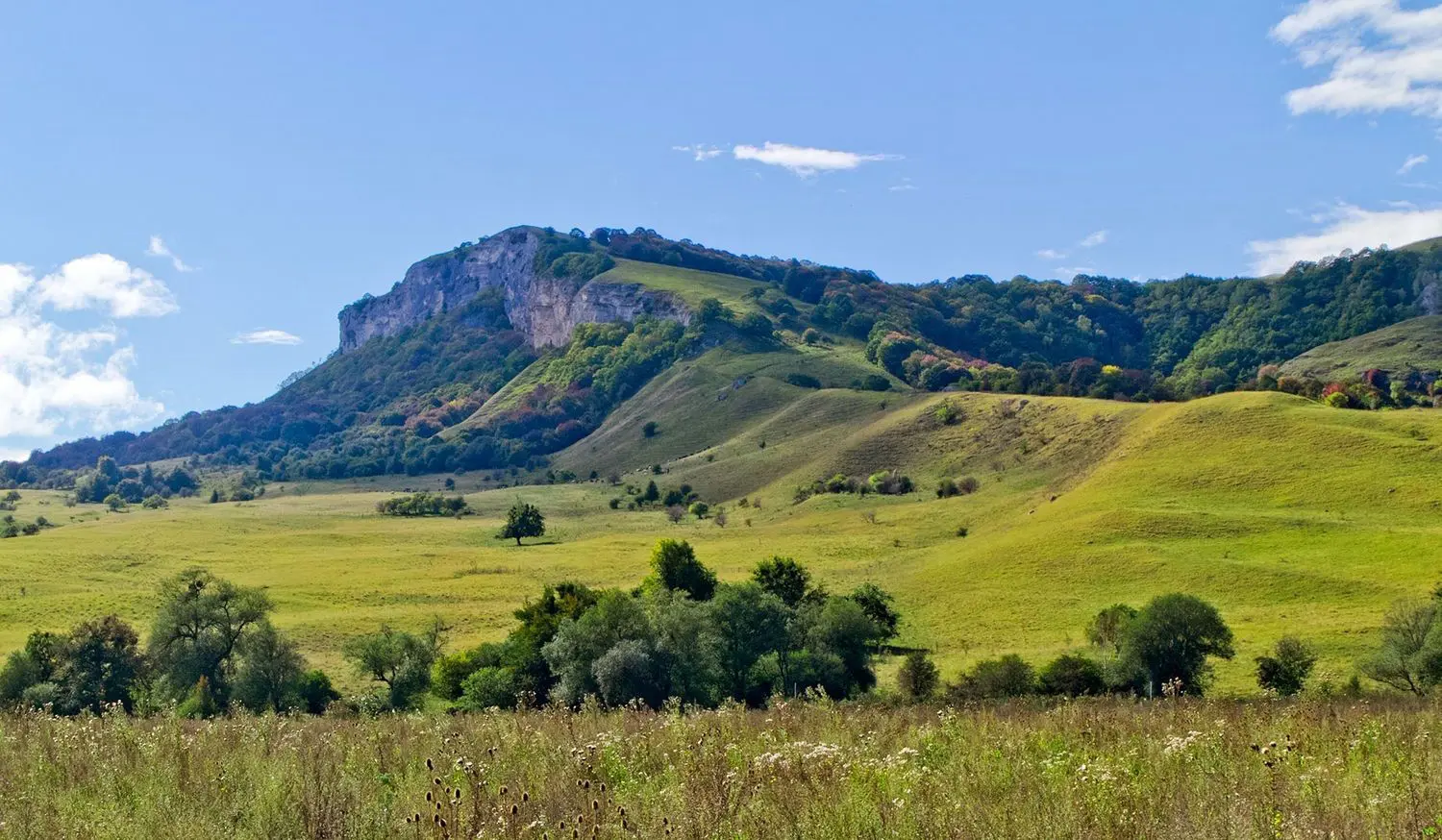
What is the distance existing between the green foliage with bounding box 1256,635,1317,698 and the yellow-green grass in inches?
43.0

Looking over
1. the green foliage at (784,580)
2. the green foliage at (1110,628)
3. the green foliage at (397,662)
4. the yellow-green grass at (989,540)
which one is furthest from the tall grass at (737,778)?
the green foliage at (784,580)

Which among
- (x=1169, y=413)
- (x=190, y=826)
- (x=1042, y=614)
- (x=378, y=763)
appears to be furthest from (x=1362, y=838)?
(x=1169, y=413)

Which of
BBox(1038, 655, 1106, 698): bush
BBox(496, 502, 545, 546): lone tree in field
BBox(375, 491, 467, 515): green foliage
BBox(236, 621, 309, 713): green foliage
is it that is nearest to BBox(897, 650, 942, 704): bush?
BBox(1038, 655, 1106, 698): bush

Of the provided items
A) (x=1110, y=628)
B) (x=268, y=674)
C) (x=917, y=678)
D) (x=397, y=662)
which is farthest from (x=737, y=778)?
(x=1110, y=628)

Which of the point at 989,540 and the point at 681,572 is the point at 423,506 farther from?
the point at 989,540

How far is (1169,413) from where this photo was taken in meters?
110

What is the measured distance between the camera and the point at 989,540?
272 feet

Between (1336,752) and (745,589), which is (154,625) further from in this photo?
(1336,752)

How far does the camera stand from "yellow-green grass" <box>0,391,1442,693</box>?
196 ft

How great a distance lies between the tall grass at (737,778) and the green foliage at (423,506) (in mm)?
A: 133732

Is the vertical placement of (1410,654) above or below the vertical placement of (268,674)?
below

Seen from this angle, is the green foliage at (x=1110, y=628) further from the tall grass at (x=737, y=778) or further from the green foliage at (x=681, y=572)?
the tall grass at (x=737, y=778)

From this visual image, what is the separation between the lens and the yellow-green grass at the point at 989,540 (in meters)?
59.8

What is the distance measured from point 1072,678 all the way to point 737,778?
38208mm
